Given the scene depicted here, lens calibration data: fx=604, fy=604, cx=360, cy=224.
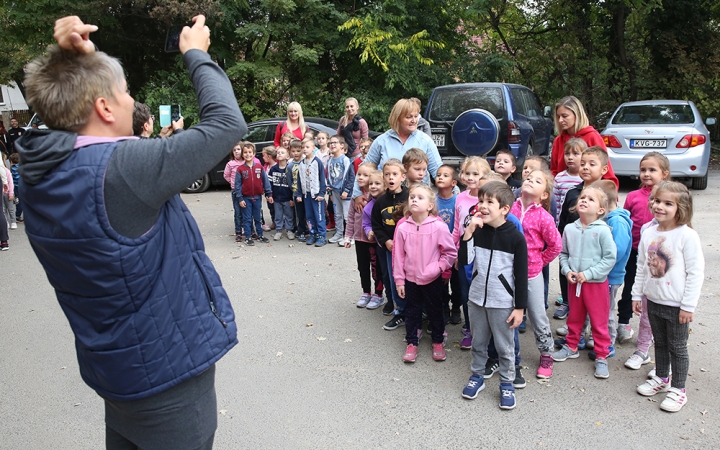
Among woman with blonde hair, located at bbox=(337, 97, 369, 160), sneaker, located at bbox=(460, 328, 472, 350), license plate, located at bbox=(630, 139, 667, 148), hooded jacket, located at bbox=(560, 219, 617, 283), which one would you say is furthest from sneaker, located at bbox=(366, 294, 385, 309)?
license plate, located at bbox=(630, 139, 667, 148)

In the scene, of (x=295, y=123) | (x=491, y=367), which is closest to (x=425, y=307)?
Result: (x=491, y=367)

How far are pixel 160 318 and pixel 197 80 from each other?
0.78 metres

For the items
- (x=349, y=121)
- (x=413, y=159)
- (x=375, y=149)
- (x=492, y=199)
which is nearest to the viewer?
(x=492, y=199)

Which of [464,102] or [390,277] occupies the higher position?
[464,102]

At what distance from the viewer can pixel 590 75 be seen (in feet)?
62.2

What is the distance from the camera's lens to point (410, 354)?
4758mm

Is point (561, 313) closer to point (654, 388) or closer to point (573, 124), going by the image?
point (654, 388)

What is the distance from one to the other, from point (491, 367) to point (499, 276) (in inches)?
35.8

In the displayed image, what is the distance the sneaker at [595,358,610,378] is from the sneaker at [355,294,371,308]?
2388 mm

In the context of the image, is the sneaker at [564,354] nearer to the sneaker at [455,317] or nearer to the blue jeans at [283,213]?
the sneaker at [455,317]


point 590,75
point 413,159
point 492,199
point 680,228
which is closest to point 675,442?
point 680,228

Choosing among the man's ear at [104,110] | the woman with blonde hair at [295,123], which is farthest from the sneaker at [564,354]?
the woman with blonde hair at [295,123]

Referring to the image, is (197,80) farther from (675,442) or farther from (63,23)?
(675,442)

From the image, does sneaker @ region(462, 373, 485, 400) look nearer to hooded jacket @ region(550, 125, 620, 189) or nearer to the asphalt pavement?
the asphalt pavement
